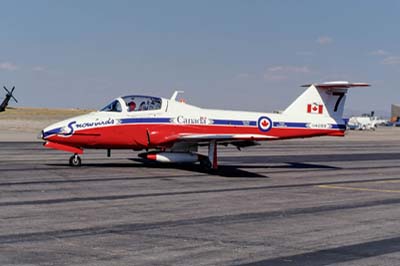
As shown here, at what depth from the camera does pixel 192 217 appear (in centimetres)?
1141

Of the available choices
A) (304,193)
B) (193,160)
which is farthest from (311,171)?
(304,193)

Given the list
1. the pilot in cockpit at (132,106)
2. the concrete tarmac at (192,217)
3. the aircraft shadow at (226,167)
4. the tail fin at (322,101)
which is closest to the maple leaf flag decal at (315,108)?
the tail fin at (322,101)

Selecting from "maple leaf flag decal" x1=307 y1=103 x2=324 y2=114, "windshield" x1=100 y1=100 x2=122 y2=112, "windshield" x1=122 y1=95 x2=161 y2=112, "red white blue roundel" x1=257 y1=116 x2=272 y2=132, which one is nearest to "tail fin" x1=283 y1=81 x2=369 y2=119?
"maple leaf flag decal" x1=307 y1=103 x2=324 y2=114

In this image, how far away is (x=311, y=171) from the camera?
891 inches

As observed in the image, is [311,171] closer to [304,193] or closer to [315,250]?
[304,193]

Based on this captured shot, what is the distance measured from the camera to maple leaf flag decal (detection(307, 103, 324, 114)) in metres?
23.6

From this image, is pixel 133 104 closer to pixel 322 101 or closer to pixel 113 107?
pixel 113 107

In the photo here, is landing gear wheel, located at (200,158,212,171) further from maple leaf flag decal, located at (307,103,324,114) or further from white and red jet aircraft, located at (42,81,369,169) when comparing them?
maple leaf flag decal, located at (307,103,324,114)

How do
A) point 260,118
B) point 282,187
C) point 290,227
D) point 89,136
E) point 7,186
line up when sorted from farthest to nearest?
point 260,118
point 89,136
point 282,187
point 7,186
point 290,227

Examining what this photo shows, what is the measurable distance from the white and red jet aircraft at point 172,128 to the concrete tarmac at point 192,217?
84cm

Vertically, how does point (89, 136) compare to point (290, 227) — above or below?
above

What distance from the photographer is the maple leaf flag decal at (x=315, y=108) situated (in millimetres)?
23641

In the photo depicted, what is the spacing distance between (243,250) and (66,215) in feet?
13.1

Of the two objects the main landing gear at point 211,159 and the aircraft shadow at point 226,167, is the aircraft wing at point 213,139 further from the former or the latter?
the aircraft shadow at point 226,167
